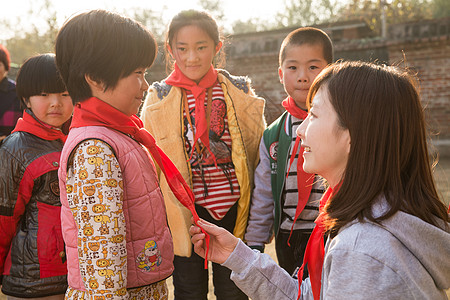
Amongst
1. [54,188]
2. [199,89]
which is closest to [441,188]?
[199,89]

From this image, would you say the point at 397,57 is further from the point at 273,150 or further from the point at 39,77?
the point at 39,77

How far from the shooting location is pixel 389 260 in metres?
1.12

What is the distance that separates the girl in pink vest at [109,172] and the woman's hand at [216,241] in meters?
0.11

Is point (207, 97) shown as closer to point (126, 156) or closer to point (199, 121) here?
point (199, 121)

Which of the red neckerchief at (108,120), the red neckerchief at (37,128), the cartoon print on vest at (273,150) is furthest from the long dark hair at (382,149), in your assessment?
the red neckerchief at (37,128)

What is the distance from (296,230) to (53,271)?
1211mm

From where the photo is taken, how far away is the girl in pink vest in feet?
4.58

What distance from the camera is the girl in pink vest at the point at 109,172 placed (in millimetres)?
1396

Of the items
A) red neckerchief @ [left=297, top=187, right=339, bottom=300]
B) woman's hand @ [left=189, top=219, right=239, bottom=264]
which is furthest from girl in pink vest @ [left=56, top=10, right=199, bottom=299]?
red neckerchief @ [left=297, top=187, right=339, bottom=300]

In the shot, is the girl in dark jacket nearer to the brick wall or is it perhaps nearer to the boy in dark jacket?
the boy in dark jacket

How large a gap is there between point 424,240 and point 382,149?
265 mm

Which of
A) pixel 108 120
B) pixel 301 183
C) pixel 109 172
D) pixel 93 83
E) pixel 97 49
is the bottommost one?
pixel 301 183

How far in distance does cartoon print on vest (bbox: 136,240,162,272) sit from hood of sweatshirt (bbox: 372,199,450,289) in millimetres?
768

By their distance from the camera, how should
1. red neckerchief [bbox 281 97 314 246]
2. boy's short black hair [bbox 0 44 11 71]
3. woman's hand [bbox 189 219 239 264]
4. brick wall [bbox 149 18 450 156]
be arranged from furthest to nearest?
1. brick wall [bbox 149 18 450 156]
2. boy's short black hair [bbox 0 44 11 71]
3. red neckerchief [bbox 281 97 314 246]
4. woman's hand [bbox 189 219 239 264]
